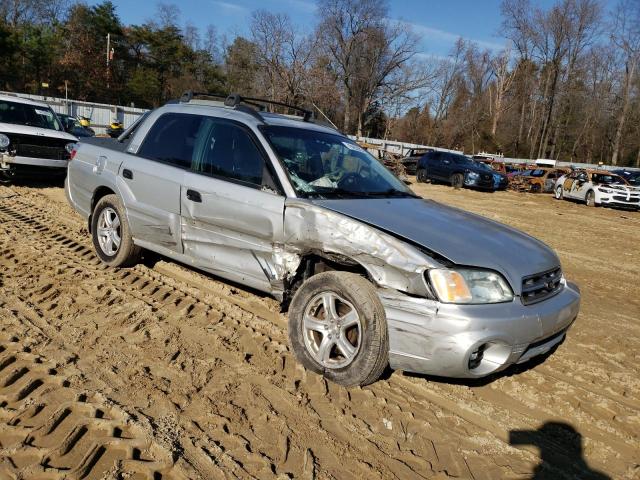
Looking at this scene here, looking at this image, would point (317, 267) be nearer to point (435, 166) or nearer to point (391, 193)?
point (391, 193)

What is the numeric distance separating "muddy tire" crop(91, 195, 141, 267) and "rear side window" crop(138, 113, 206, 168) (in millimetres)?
657

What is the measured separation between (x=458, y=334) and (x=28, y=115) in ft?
34.4

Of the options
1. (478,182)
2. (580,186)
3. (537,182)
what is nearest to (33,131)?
(478,182)

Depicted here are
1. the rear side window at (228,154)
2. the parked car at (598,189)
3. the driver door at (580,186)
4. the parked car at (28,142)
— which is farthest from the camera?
the driver door at (580,186)

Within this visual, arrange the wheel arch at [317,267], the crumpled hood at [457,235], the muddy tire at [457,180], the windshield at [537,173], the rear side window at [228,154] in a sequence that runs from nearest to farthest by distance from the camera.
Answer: the crumpled hood at [457,235] → the wheel arch at [317,267] → the rear side window at [228,154] → the muddy tire at [457,180] → the windshield at [537,173]

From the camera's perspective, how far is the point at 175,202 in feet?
14.8

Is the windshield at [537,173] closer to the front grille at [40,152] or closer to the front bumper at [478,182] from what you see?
the front bumper at [478,182]

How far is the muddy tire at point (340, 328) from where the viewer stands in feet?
10.4

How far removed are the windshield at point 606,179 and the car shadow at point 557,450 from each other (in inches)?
763

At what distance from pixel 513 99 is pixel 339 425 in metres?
61.8

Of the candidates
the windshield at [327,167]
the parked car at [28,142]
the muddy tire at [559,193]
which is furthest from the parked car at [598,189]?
the parked car at [28,142]

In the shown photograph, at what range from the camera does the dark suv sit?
22.5 metres

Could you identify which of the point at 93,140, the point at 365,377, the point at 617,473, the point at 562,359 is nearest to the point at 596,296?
the point at 562,359

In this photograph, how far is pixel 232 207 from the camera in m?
4.05
